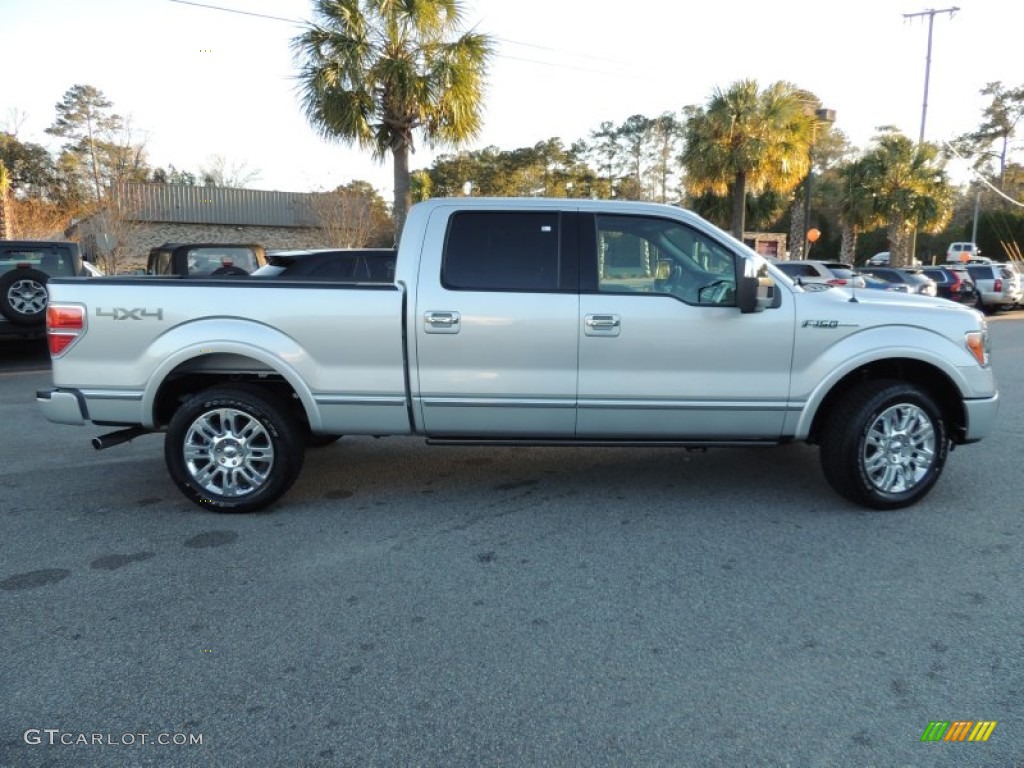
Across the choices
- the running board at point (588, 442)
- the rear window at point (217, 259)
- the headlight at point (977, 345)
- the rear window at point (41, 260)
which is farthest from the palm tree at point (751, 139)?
the running board at point (588, 442)

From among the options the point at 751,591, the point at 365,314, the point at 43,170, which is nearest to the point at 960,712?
the point at 751,591

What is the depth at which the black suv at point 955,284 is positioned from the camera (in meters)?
22.7

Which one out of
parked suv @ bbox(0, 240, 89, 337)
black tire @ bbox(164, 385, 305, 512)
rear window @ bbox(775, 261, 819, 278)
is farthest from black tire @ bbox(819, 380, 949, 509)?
rear window @ bbox(775, 261, 819, 278)

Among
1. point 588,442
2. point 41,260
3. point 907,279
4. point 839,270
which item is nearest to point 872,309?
point 588,442

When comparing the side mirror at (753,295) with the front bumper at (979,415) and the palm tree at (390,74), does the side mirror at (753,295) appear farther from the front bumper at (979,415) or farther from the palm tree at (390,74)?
the palm tree at (390,74)

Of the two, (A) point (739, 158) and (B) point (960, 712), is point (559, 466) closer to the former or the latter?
(B) point (960, 712)

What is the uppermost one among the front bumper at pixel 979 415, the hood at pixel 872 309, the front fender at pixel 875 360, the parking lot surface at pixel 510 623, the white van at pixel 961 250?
the white van at pixel 961 250

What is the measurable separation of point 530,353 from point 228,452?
2064 millimetres

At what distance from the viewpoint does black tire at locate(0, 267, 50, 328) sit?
10.1 metres

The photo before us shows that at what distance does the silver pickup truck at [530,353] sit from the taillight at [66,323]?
0.04ft

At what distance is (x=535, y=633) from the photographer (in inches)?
129

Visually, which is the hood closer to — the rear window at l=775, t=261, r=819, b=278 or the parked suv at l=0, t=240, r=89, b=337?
the parked suv at l=0, t=240, r=89, b=337

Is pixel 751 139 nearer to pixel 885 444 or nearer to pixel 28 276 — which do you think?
pixel 28 276

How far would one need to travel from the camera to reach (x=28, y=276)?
10406 millimetres
